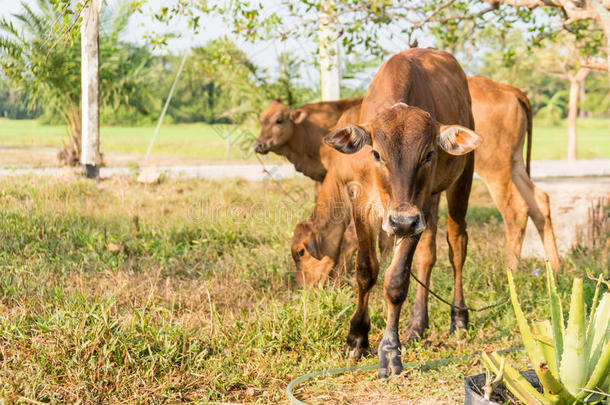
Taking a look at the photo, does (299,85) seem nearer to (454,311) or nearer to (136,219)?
(136,219)

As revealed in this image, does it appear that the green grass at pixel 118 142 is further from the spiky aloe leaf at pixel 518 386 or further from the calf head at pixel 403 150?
the spiky aloe leaf at pixel 518 386

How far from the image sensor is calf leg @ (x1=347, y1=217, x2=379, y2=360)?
15.5ft

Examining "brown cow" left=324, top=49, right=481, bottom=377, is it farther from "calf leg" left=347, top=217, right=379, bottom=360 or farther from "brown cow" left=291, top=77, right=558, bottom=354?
"brown cow" left=291, top=77, right=558, bottom=354

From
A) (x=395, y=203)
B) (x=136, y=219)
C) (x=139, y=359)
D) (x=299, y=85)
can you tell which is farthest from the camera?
(x=299, y=85)

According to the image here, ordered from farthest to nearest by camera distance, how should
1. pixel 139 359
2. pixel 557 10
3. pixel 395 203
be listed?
pixel 557 10 < pixel 139 359 < pixel 395 203

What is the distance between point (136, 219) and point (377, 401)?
4481mm

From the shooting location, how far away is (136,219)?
7.74 meters

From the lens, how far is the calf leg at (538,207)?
7.46m

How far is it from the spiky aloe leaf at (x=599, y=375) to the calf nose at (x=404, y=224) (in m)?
1.19

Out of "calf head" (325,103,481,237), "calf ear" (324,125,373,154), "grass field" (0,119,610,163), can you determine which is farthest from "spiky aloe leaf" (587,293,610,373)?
"grass field" (0,119,610,163)

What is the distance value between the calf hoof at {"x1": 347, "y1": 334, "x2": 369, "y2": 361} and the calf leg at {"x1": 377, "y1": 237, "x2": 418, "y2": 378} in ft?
1.16

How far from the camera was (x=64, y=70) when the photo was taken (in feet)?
47.1

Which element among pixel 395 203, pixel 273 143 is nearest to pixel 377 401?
pixel 395 203

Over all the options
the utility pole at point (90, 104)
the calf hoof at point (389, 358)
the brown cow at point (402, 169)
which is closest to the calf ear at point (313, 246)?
the brown cow at point (402, 169)
